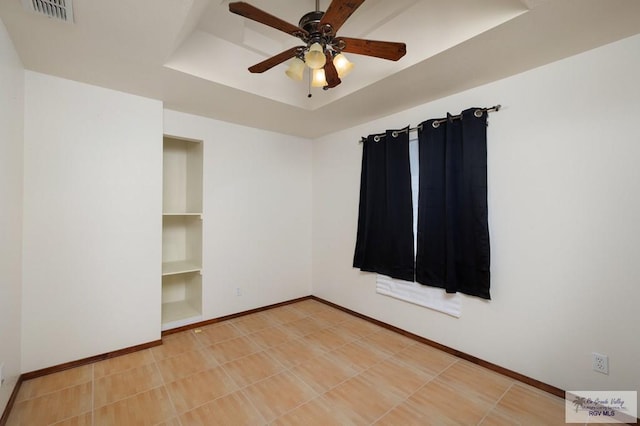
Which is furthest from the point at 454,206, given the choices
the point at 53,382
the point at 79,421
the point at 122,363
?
the point at 53,382

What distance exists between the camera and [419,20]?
6.22 ft

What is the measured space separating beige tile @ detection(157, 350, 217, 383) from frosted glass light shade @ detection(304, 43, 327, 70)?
2452mm

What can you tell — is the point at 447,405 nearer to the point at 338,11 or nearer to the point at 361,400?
the point at 361,400

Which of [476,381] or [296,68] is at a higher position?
[296,68]

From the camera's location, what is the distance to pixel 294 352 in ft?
8.16

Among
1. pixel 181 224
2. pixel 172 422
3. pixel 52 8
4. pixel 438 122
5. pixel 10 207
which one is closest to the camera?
pixel 52 8

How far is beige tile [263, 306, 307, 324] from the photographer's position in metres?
3.24

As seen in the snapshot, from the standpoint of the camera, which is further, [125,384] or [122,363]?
[122,363]

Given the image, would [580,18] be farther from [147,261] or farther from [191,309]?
[191,309]

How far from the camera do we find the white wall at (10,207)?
1588mm

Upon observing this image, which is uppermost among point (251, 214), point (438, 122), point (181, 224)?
point (438, 122)

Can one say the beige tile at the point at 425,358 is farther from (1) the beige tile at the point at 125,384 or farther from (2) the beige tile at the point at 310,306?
(1) the beige tile at the point at 125,384

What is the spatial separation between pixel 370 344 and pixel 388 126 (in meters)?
2.32

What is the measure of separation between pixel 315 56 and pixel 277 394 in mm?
2245
